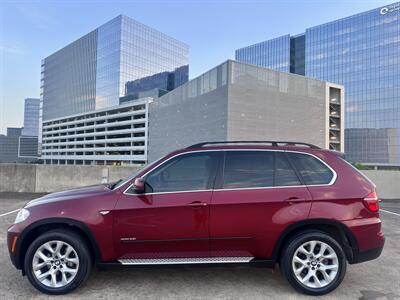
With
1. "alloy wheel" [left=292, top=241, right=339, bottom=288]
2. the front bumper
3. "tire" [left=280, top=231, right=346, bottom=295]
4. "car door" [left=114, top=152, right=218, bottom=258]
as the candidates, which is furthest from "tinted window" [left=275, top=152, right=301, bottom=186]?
the front bumper

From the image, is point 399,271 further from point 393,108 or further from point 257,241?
point 393,108

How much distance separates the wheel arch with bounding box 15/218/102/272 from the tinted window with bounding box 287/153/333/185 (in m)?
2.60

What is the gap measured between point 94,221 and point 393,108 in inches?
3816

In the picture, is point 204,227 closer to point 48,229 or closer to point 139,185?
point 139,185

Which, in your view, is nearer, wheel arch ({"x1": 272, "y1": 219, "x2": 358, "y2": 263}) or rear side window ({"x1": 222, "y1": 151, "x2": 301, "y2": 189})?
wheel arch ({"x1": 272, "y1": 219, "x2": 358, "y2": 263})

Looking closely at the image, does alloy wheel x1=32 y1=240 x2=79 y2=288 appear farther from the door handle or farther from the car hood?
the door handle

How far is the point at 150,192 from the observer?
375 centimetres

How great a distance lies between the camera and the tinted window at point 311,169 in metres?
3.90

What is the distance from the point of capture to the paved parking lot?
11.9 feet

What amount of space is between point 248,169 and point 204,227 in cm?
89

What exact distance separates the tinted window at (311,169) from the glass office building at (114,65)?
99892mm

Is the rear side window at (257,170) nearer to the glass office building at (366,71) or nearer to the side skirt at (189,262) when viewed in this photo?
the side skirt at (189,262)

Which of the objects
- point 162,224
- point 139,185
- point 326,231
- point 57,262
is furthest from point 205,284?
point 57,262

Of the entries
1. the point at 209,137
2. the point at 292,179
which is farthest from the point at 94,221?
the point at 209,137
